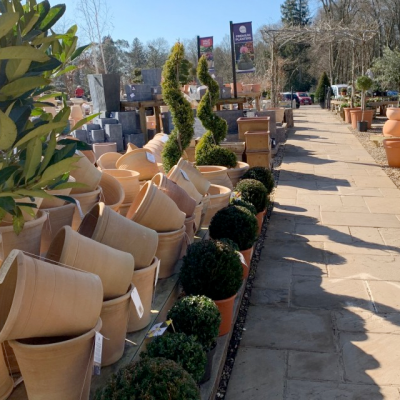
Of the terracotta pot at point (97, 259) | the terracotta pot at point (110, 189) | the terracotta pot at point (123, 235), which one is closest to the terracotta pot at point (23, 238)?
the terracotta pot at point (97, 259)

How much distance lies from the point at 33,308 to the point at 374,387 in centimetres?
213

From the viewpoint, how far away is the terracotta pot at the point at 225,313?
121 inches

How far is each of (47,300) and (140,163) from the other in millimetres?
2808

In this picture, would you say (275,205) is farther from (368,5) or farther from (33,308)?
(368,5)

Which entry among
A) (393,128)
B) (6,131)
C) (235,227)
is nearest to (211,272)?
(235,227)

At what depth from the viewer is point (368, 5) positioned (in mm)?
31094

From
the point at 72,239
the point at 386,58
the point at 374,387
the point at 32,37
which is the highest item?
the point at 386,58

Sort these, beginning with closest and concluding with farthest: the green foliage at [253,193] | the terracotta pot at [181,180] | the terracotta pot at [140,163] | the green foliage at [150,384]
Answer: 1. the green foliage at [150,384]
2. the terracotta pot at [181,180]
3. the terracotta pot at [140,163]
4. the green foliage at [253,193]

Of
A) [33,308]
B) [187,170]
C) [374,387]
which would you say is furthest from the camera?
[187,170]

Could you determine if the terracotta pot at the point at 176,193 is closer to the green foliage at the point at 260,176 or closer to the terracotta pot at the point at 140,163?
the terracotta pot at the point at 140,163

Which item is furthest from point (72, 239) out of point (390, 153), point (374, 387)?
point (390, 153)

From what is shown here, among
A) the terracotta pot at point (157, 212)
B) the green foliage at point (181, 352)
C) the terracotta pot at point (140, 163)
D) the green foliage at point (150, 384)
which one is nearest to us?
the green foliage at point (150, 384)

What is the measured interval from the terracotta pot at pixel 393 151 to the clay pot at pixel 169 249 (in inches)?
281

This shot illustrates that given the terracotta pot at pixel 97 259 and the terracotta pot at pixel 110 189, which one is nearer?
the terracotta pot at pixel 97 259
